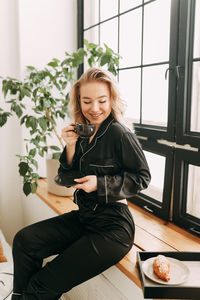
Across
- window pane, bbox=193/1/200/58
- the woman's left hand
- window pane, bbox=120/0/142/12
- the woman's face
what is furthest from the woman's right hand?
window pane, bbox=120/0/142/12

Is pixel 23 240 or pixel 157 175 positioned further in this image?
pixel 157 175

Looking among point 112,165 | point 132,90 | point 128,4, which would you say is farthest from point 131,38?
point 112,165

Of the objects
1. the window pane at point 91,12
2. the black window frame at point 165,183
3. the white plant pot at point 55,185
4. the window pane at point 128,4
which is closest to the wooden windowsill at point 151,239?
the black window frame at point 165,183

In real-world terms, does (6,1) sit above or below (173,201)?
above

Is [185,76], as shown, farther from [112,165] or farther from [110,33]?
[110,33]

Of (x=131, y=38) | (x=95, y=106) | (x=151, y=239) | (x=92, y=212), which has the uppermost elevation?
(x=131, y=38)

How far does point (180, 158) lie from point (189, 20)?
68cm

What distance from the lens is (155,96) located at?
188cm

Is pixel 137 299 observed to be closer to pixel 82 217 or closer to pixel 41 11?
pixel 82 217

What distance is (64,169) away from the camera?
1555mm

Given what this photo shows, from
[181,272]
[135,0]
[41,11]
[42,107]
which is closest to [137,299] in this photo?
[181,272]

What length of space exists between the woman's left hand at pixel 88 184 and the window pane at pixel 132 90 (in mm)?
846

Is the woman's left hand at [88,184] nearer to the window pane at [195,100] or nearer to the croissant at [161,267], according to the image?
the croissant at [161,267]

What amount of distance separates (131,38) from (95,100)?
0.87 m
